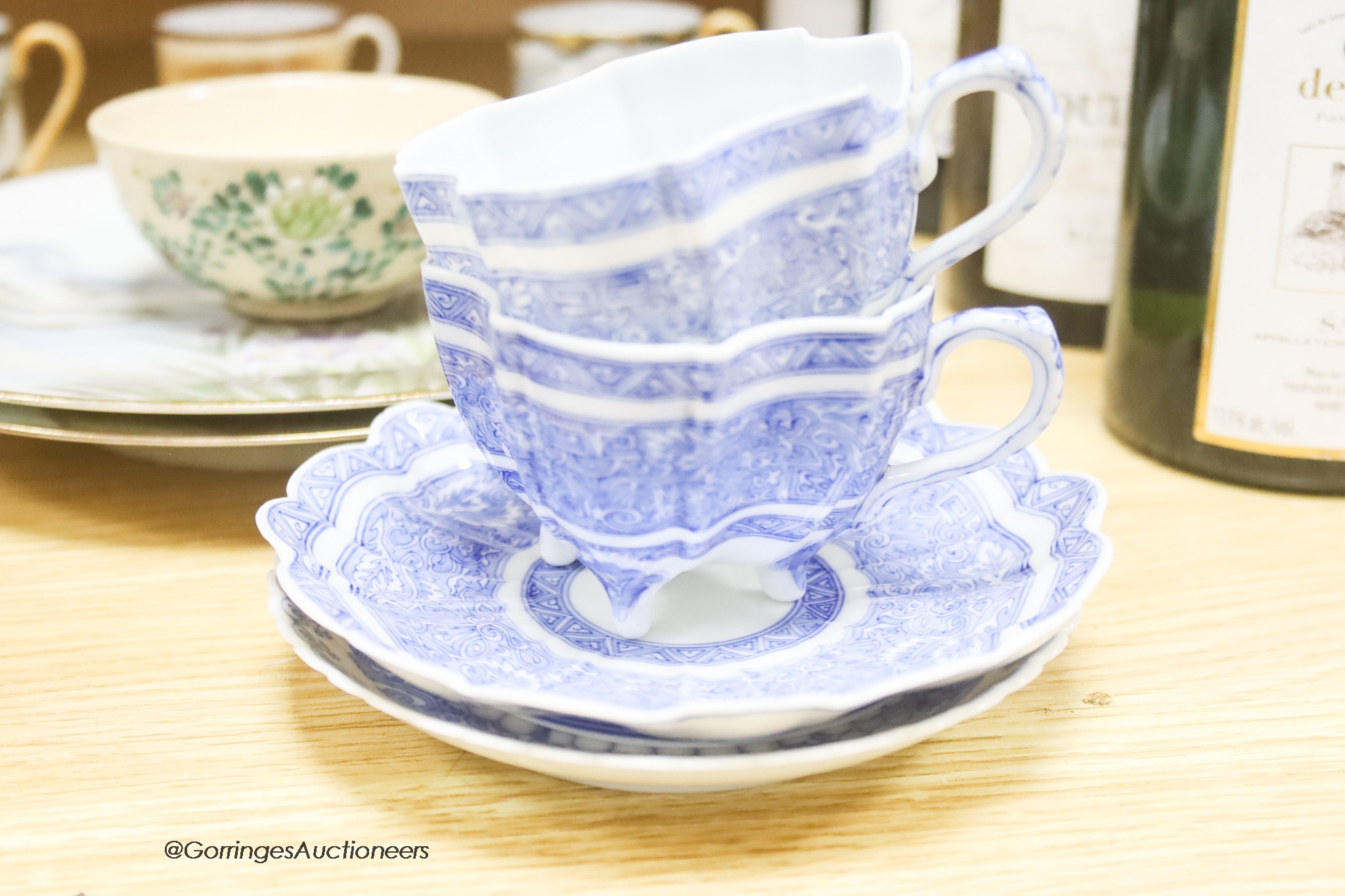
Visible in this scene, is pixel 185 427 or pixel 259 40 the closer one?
pixel 185 427

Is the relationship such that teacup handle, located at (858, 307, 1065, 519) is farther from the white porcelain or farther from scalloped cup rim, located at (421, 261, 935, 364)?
the white porcelain

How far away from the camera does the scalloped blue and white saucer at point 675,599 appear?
1.07ft


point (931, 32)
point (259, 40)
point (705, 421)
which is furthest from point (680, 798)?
point (259, 40)

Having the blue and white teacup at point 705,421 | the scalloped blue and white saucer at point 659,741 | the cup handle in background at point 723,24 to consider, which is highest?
the cup handle in background at point 723,24

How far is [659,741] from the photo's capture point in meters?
0.32

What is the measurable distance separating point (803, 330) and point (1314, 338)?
0.28 metres

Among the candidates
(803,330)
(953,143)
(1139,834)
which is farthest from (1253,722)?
(953,143)

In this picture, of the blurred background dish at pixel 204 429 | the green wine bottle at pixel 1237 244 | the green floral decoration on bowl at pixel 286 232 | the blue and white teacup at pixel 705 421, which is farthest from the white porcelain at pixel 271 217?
the green wine bottle at pixel 1237 244

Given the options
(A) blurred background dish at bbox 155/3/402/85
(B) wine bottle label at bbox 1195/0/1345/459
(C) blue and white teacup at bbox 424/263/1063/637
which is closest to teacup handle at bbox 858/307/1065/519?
(C) blue and white teacup at bbox 424/263/1063/637

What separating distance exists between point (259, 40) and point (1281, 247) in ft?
2.23

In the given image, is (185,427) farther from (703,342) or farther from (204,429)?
(703,342)

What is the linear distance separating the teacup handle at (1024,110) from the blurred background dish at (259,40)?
2.12 feet

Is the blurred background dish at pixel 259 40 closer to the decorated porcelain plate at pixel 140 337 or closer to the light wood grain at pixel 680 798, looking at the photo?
the decorated porcelain plate at pixel 140 337

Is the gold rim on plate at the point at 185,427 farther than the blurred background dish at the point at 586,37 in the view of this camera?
No
